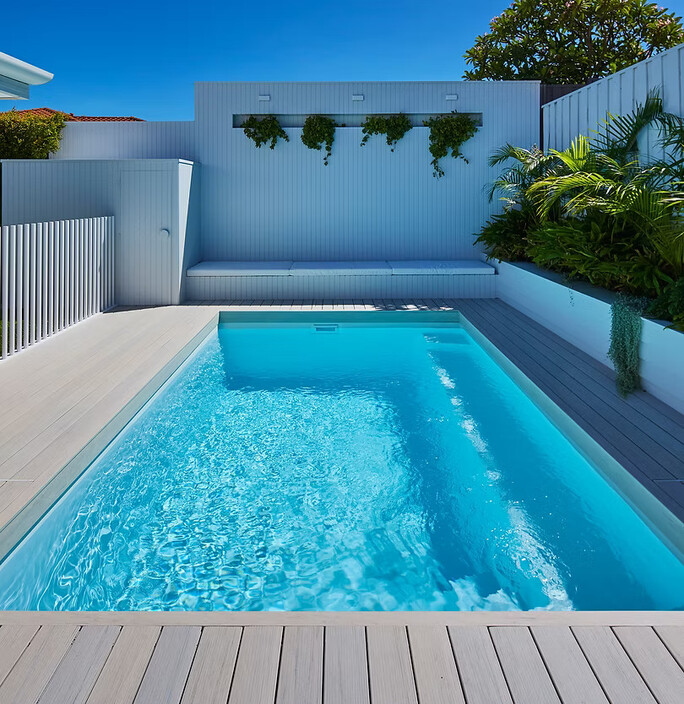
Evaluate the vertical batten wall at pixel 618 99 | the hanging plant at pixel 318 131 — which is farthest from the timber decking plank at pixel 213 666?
the hanging plant at pixel 318 131

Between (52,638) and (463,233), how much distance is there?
29.0ft

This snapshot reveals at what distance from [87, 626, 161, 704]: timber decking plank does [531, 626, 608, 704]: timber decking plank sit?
1083mm

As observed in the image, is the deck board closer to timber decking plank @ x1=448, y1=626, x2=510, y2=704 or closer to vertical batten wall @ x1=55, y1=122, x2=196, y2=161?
timber decking plank @ x1=448, y1=626, x2=510, y2=704

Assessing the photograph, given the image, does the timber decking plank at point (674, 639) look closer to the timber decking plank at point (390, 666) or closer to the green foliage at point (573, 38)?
the timber decking plank at point (390, 666)

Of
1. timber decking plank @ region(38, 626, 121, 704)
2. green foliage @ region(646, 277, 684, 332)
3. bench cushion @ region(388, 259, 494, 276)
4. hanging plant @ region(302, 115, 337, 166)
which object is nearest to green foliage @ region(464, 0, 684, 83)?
hanging plant @ region(302, 115, 337, 166)

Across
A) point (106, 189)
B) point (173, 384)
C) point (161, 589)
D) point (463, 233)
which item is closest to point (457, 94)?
point (463, 233)

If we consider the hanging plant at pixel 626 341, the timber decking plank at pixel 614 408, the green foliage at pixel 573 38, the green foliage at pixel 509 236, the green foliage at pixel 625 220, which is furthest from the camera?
the green foliage at pixel 573 38

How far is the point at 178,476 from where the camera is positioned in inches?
151

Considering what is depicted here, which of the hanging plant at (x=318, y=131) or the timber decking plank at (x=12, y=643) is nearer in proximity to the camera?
the timber decking plank at (x=12, y=643)

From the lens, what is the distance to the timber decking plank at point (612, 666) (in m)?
1.83

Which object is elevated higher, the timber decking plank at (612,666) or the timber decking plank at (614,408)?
the timber decking plank at (614,408)

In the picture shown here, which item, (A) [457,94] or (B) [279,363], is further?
(A) [457,94]

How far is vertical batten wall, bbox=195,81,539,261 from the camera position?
9.87m

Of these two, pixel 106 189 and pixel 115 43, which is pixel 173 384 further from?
pixel 115 43
